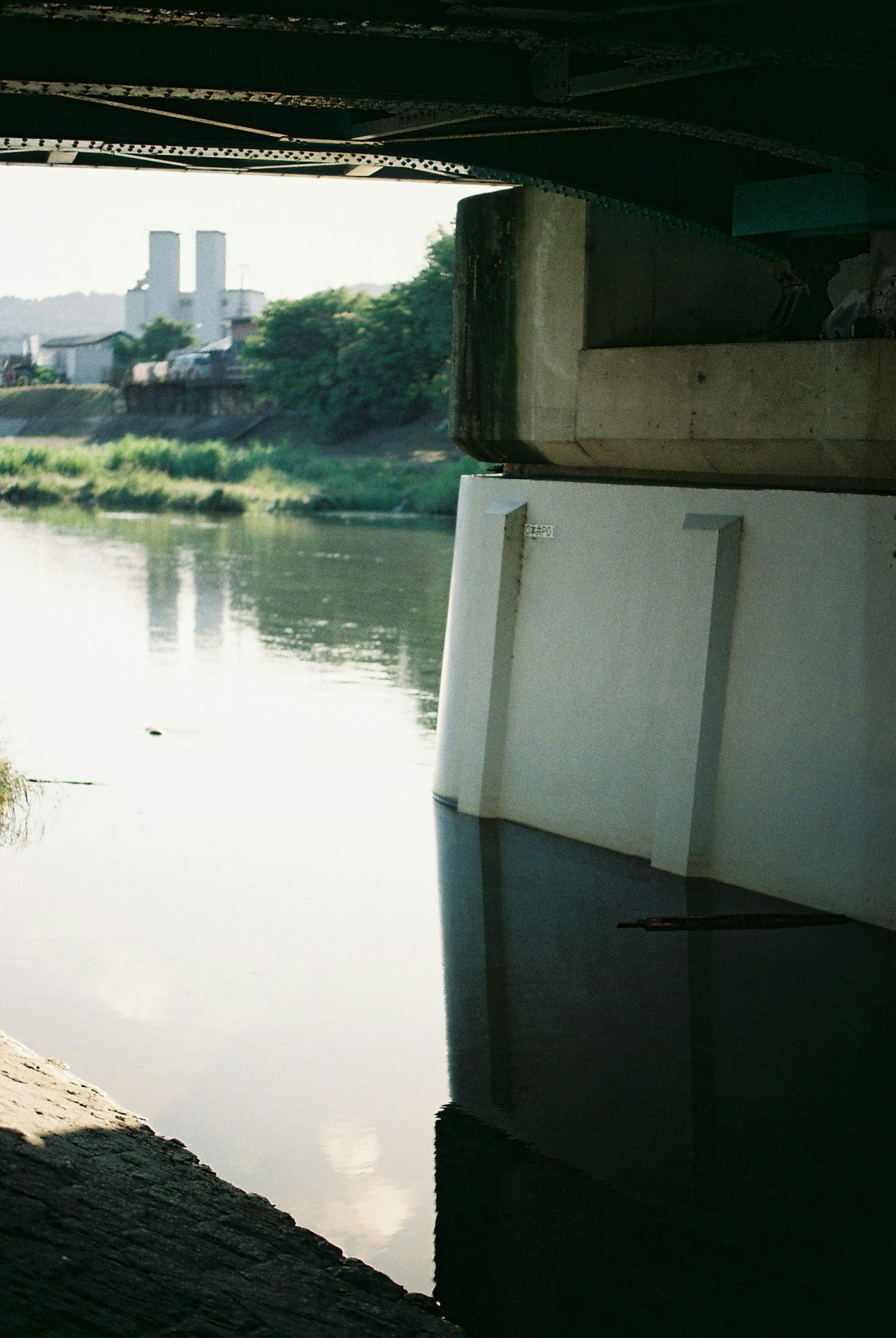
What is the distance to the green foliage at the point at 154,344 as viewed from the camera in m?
111

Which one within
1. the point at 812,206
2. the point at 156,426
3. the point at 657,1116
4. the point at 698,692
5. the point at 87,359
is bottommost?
the point at 156,426

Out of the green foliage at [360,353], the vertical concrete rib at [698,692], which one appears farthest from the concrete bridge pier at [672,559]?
the green foliage at [360,353]

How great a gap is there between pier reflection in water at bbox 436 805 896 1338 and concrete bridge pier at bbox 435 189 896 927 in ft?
2.26

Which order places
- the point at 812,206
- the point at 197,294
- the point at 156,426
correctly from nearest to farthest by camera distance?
the point at 812,206 → the point at 156,426 → the point at 197,294

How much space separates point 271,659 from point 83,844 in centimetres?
1211

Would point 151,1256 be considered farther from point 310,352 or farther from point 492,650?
point 310,352

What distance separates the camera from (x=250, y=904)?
1311cm

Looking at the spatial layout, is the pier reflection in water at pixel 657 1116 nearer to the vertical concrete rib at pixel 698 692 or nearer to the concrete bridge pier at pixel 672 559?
the vertical concrete rib at pixel 698 692

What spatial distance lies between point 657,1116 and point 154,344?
107 meters

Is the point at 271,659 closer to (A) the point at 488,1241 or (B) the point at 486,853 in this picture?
(B) the point at 486,853

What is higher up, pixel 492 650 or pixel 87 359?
pixel 492 650

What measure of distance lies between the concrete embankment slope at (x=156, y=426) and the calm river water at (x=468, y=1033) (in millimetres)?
59482

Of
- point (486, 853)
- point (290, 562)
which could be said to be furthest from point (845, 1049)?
point (290, 562)

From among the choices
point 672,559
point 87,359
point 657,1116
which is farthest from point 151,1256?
point 87,359
